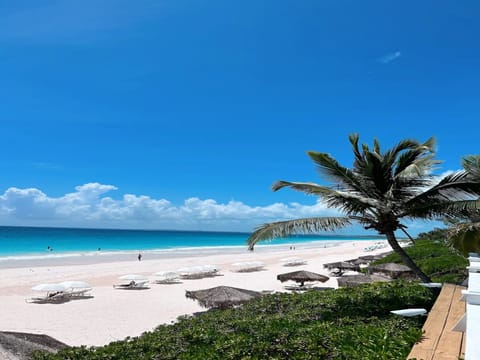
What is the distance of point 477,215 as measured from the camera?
8.68m

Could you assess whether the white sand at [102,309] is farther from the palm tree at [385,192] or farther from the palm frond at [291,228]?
the palm tree at [385,192]

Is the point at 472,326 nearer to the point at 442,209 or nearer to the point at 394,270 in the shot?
the point at 442,209

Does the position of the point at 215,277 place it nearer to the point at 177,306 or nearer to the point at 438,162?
the point at 177,306

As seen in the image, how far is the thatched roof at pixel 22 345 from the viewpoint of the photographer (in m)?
5.65

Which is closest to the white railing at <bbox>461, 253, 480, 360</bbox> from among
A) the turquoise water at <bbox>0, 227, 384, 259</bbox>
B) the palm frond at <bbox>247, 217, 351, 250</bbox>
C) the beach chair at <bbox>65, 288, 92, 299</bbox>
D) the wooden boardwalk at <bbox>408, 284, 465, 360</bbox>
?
the wooden boardwalk at <bbox>408, 284, 465, 360</bbox>

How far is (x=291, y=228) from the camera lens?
809cm

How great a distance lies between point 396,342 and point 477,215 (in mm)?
5586

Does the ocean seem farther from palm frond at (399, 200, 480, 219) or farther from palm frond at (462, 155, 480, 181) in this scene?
palm frond at (462, 155, 480, 181)

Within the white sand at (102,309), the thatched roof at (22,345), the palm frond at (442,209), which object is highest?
the palm frond at (442,209)

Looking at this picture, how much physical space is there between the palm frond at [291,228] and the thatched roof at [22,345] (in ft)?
12.7

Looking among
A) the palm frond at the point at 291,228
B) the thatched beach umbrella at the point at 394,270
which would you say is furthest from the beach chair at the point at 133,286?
the palm frond at the point at 291,228

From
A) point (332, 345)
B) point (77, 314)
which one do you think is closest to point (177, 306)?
point (77, 314)

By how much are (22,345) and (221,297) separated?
20.9 ft

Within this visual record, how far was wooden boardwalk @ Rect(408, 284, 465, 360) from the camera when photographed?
3.43m
